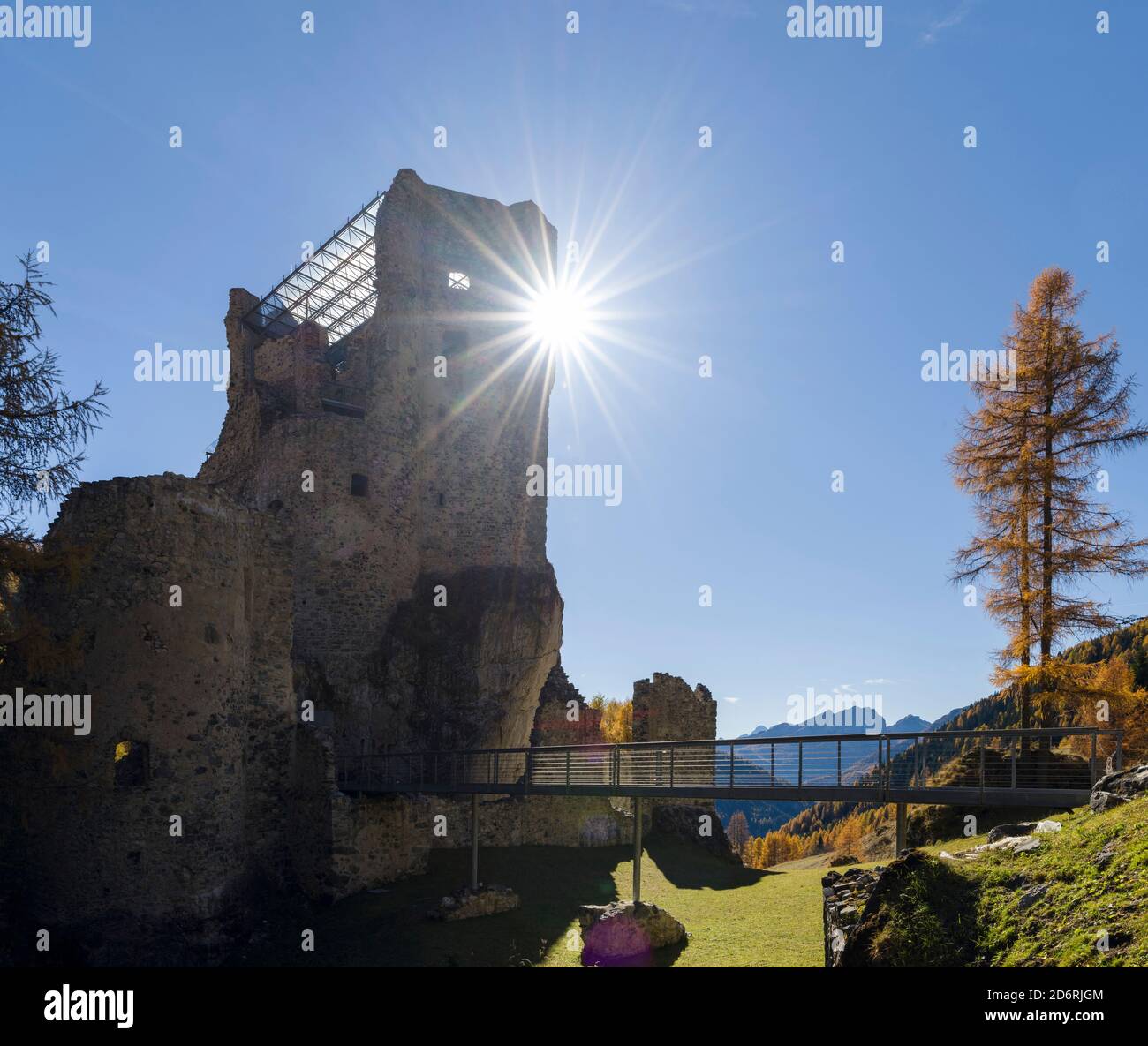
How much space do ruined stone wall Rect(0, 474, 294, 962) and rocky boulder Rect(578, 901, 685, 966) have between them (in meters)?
6.50

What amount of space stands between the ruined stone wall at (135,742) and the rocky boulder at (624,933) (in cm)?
650

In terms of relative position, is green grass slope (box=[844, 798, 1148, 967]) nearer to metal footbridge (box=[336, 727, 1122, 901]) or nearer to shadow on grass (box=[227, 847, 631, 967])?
metal footbridge (box=[336, 727, 1122, 901])

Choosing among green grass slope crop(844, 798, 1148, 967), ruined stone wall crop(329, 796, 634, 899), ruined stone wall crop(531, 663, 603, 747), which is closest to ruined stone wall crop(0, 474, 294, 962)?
ruined stone wall crop(329, 796, 634, 899)

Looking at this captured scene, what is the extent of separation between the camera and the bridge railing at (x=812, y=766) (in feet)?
36.6

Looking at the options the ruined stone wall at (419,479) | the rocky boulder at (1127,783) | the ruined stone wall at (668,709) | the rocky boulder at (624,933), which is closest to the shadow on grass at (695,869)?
the ruined stone wall at (668,709)

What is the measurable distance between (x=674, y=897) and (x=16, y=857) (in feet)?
42.6

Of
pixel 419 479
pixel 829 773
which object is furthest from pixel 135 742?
pixel 419 479

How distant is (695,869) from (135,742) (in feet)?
49.5

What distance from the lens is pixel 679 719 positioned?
29.9 meters

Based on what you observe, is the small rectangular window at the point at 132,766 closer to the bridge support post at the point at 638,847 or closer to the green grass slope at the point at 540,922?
the green grass slope at the point at 540,922

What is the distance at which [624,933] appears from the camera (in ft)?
45.0

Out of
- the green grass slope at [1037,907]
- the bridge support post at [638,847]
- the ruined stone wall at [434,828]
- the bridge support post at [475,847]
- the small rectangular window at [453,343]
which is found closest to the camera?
the green grass slope at [1037,907]
